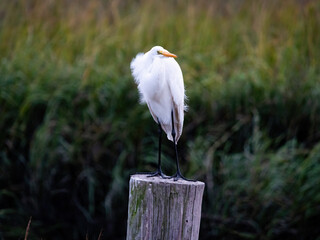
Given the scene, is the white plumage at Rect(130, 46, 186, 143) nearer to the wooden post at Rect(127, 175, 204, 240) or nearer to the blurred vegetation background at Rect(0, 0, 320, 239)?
the wooden post at Rect(127, 175, 204, 240)

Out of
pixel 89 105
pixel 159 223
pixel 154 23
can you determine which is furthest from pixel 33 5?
pixel 159 223

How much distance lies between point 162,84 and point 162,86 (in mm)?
13

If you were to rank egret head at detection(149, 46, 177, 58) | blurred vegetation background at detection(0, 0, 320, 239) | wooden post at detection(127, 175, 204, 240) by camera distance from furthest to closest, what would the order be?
blurred vegetation background at detection(0, 0, 320, 239) < egret head at detection(149, 46, 177, 58) < wooden post at detection(127, 175, 204, 240)

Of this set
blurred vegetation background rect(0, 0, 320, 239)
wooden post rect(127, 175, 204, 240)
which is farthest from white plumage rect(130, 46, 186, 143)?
blurred vegetation background rect(0, 0, 320, 239)

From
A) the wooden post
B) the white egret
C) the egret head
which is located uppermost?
the egret head

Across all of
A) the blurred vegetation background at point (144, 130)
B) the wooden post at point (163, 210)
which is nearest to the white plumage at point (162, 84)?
the wooden post at point (163, 210)

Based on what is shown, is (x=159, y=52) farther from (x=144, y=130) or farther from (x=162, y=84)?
(x=144, y=130)

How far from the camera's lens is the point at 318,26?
12.5 ft

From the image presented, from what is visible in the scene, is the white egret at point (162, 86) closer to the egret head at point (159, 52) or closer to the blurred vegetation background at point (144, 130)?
the egret head at point (159, 52)

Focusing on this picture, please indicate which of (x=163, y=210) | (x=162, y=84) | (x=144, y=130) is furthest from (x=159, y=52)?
(x=144, y=130)

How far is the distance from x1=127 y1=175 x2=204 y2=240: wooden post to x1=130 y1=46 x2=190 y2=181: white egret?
0.48 metres

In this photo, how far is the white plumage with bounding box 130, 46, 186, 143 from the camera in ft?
7.03

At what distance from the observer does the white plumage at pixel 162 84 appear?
7.03 feet

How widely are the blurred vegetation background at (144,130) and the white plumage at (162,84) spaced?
2.61 ft
